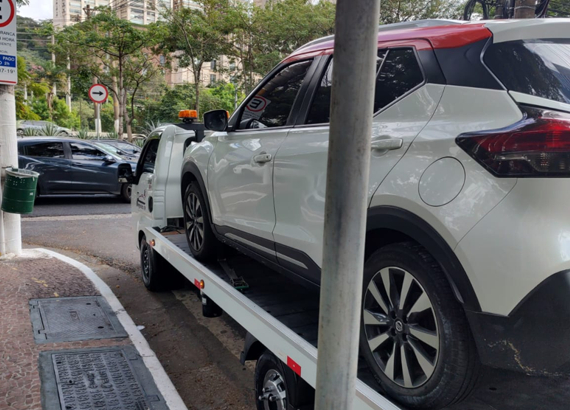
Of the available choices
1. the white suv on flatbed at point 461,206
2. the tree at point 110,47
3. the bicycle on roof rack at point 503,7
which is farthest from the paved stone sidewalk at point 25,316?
the tree at point 110,47

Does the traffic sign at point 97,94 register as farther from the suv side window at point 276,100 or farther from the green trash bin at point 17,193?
the suv side window at point 276,100

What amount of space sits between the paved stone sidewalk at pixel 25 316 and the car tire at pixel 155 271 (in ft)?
2.05

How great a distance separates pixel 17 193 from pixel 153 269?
8.10 feet

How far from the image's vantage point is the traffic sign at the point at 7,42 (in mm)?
6891

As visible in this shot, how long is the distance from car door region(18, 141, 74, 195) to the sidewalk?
5.28 meters

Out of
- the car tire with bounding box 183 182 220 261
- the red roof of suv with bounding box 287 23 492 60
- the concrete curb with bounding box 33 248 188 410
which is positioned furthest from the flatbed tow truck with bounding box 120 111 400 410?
the red roof of suv with bounding box 287 23 492 60

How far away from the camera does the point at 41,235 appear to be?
942cm

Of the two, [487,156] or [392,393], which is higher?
[487,156]

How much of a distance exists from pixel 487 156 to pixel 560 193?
28cm

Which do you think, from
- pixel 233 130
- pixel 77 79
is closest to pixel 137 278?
pixel 233 130

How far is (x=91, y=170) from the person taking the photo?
42.3 feet

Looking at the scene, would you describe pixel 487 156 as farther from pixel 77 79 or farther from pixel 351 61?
pixel 77 79

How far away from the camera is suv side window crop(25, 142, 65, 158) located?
41.1 ft

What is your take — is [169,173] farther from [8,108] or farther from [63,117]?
[63,117]
